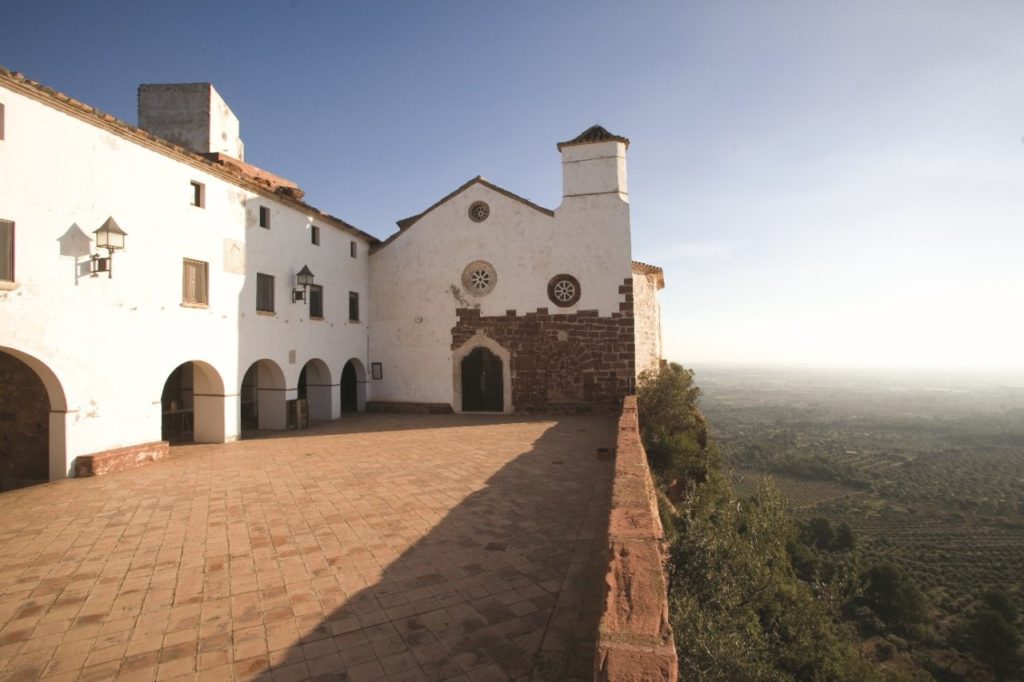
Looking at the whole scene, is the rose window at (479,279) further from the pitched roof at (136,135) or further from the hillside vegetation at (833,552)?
the hillside vegetation at (833,552)

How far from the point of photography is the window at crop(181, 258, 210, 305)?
36.1ft

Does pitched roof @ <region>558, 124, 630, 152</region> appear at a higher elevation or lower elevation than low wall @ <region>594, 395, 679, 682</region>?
higher

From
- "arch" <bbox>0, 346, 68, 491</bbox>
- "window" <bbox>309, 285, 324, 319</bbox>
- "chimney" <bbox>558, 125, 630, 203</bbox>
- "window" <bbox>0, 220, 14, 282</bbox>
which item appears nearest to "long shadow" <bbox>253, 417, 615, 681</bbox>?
"window" <bbox>0, 220, 14, 282</bbox>

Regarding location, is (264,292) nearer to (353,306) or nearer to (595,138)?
(353,306)

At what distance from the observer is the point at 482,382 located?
16797 millimetres

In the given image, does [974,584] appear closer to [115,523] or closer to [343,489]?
[343,489]

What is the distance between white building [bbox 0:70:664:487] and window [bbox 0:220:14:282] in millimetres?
20

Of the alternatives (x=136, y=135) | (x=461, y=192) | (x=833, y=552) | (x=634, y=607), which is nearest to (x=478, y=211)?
(x=461, y=192)

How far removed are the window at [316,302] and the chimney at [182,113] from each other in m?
6.95

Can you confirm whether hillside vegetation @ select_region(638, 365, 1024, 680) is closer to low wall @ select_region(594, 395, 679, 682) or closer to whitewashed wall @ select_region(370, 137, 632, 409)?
low wall @ select_region(594, 395, 679, 682)

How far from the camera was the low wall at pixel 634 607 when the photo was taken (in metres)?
2.48

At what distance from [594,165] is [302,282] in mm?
9350

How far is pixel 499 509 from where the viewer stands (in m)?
6.52

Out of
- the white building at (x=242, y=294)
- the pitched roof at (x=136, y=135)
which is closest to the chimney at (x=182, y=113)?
the white building at (x=242, y=294)
